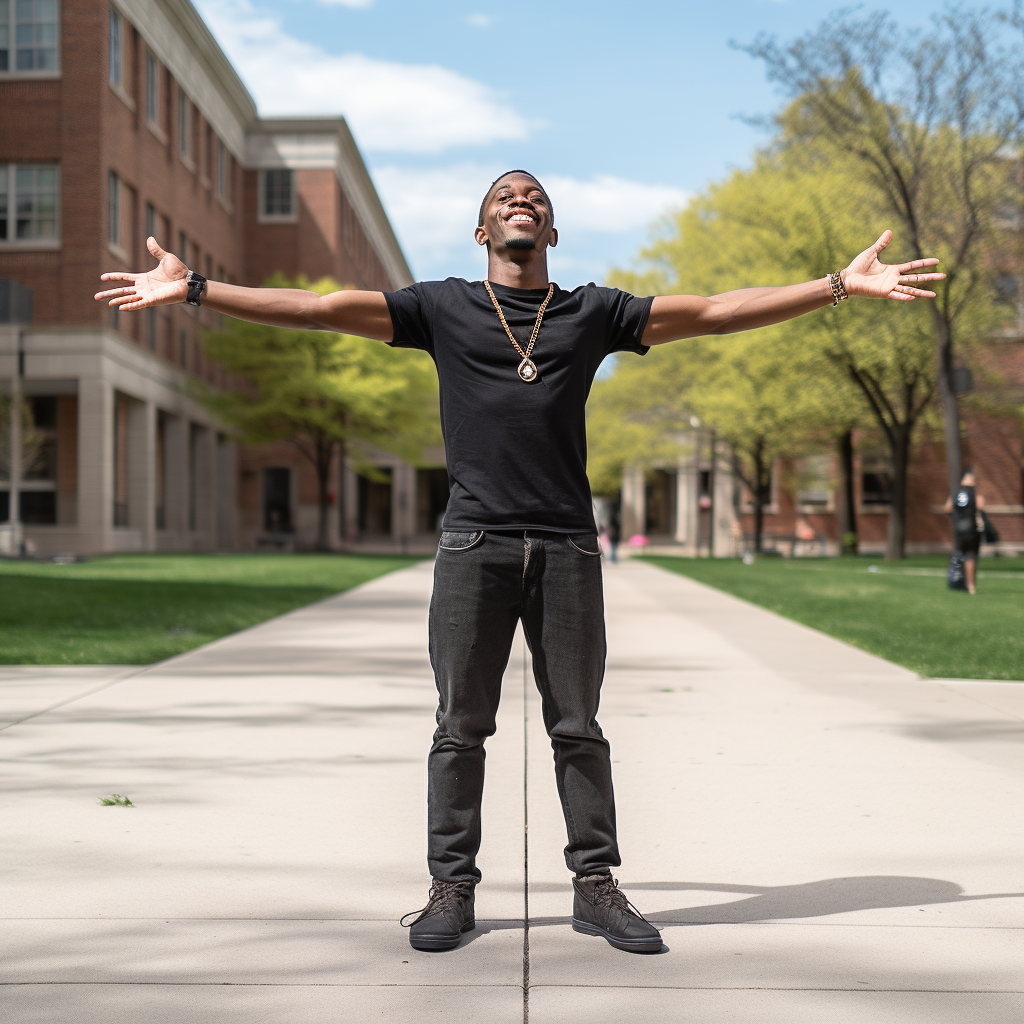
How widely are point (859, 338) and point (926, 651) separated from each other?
69.2ft

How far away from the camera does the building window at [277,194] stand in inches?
2323

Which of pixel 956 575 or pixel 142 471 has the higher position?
pixel 142 471

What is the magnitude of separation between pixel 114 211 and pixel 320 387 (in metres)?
8.61

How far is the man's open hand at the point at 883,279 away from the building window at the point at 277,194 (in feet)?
187

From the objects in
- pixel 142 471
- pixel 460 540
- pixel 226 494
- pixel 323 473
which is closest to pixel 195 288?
pixel 460 540

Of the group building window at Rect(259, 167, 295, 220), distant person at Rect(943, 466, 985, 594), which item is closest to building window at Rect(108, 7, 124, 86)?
building window at Rect(259, 167, 295, 220)

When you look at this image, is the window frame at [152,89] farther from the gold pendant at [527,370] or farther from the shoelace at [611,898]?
the shoelace at [611,898]

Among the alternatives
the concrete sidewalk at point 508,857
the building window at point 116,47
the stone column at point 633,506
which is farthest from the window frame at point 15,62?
the stone column at point 633,506

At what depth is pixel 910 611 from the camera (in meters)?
16.6

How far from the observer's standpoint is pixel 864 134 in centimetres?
2781

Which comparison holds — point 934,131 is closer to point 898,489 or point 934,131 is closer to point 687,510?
point 898,489

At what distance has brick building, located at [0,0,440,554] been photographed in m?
37.7

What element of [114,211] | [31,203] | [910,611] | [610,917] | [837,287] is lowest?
[910,611]

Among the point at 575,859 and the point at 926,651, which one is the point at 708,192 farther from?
the point at 575,859
